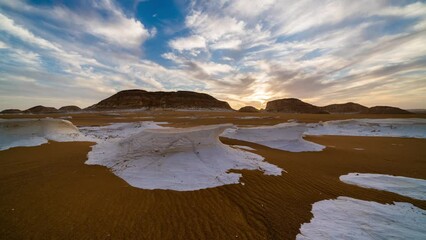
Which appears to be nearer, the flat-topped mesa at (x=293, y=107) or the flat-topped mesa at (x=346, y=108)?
the flat-topped mesa at (x=346, y=108)

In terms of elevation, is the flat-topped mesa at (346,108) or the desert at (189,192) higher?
the flat-topped mesa at (346,108)

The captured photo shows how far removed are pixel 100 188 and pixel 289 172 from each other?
7122mm

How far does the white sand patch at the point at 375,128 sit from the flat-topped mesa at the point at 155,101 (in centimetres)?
9680

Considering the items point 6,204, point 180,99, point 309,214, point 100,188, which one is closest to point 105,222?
point 100,188

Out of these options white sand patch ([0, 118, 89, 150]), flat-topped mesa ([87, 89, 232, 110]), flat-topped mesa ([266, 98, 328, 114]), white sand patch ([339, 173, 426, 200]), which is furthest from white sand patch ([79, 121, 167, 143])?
flat-topped mesa ([87, 89, 232, 110])

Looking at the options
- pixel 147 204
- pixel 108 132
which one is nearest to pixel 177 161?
pixel 147 204

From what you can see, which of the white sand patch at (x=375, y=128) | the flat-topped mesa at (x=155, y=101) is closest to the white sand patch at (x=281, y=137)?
the white sand patch at (x=375, y=128)

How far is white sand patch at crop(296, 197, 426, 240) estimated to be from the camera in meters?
4.51

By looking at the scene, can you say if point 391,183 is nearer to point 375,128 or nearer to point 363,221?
point 363,221

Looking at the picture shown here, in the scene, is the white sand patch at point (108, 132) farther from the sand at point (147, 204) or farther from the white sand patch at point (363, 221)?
the white sand patch at point (363, 221)

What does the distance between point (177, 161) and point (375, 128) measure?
97.3ft

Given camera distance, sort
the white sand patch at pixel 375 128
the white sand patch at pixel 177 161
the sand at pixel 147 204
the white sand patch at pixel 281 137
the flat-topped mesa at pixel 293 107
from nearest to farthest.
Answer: the sand at pixel 147 204, the white sand patch at pixel 177 161, the white sand patch at pixel 281 137, the white sand patch at pixel 375 128, the flat-topped mesa at pixel 293 107

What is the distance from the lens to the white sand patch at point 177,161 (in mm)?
7031

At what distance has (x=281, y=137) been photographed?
15.8m
